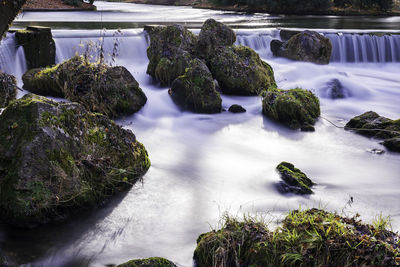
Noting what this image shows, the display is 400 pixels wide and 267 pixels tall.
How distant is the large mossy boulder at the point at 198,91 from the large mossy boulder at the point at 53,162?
3.95 m

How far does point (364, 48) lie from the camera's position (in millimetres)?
17484

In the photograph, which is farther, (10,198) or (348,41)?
(348,41)

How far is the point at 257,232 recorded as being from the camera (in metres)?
3.88

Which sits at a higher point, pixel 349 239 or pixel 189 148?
pixel 349 239

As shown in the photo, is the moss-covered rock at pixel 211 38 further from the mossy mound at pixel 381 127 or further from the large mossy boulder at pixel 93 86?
the mossy mound at pixel 381 127

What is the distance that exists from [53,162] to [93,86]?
3.74m

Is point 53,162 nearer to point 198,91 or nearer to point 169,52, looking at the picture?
point 198,91

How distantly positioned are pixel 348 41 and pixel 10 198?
54.3ft

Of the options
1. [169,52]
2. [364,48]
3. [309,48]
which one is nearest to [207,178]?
[169,52]

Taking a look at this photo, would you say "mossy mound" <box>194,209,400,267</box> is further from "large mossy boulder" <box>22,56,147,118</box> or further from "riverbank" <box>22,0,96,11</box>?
"riverbank" <box>22,0,96,11</box>

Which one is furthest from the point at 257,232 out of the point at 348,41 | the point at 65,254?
the point at 348,41

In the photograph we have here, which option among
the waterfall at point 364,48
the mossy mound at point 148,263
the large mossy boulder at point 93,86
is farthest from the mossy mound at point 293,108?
the waterfall at point 364,48

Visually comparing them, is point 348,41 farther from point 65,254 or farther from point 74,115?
point 65,254

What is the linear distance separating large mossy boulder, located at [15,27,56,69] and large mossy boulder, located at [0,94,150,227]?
21.8 feet
